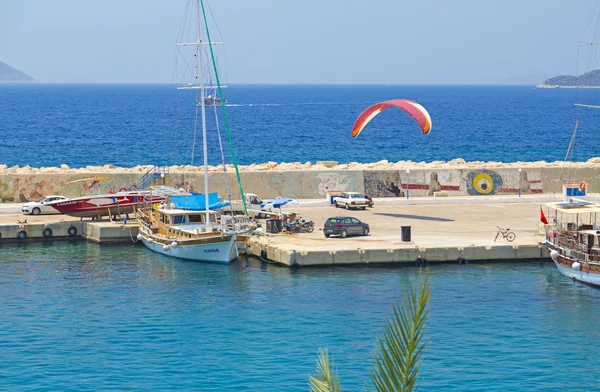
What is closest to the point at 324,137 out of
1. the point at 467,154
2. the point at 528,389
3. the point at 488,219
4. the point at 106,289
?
the point at 467,154

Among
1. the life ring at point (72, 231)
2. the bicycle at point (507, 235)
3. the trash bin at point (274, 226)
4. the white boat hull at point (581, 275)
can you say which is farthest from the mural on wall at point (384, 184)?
the life ring at point (72, 231)

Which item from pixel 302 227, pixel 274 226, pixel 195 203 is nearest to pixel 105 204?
pixel 195 203

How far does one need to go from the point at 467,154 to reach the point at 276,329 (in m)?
91.4

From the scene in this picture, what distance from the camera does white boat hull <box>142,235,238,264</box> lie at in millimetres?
46438

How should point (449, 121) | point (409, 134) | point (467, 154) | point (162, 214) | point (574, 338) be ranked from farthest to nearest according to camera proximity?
point (449, 121), point (409, 134), point (467, 154), point (162, 214), point (574, 338)

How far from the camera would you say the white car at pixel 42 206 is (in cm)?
5541

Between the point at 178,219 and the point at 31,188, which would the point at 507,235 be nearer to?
the point at 178,219

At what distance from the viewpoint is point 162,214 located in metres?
50.4

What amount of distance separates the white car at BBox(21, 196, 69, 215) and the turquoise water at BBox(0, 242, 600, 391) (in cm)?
757

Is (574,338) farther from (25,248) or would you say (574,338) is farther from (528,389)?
(25,248)

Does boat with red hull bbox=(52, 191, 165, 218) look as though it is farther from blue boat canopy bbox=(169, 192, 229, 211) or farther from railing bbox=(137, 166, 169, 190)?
blue boat canopy bbox=(169, 192, 229, 211)

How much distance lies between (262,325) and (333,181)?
2546cm

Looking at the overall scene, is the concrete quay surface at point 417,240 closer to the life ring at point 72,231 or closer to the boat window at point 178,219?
the boat window at point 178,219

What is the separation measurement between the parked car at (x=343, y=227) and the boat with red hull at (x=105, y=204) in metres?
10.9
